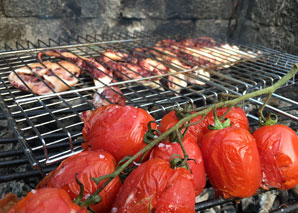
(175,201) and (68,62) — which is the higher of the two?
(175,201)

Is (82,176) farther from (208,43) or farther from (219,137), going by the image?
(208,43)

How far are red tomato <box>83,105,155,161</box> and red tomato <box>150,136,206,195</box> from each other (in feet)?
0.30

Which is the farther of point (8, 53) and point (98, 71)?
point (8, 53)

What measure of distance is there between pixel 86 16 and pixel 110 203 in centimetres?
331

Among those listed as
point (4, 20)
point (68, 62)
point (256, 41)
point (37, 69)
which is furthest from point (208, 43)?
point (4, 20)

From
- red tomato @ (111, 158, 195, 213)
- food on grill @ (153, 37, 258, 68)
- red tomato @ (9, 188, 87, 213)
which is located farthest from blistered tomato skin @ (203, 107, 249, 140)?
food on grill @ (153, 37, 258, 68)

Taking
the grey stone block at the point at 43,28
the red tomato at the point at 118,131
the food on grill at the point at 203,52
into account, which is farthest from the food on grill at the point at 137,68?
the red tomato at the point at 118,131

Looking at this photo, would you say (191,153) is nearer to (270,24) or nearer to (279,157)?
(279,157)

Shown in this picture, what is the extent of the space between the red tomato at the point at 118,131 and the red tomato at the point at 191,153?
0.30 ft

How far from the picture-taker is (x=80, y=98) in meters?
2.21

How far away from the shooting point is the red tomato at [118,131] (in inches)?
49.5

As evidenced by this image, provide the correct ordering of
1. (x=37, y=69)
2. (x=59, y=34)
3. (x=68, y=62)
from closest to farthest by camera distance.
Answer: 1. (x=37, y=69)
2. (x=68, y=62)
3. (x=59, y=34)

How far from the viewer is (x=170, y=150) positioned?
1.23m

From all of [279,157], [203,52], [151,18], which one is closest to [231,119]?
[279,157]
